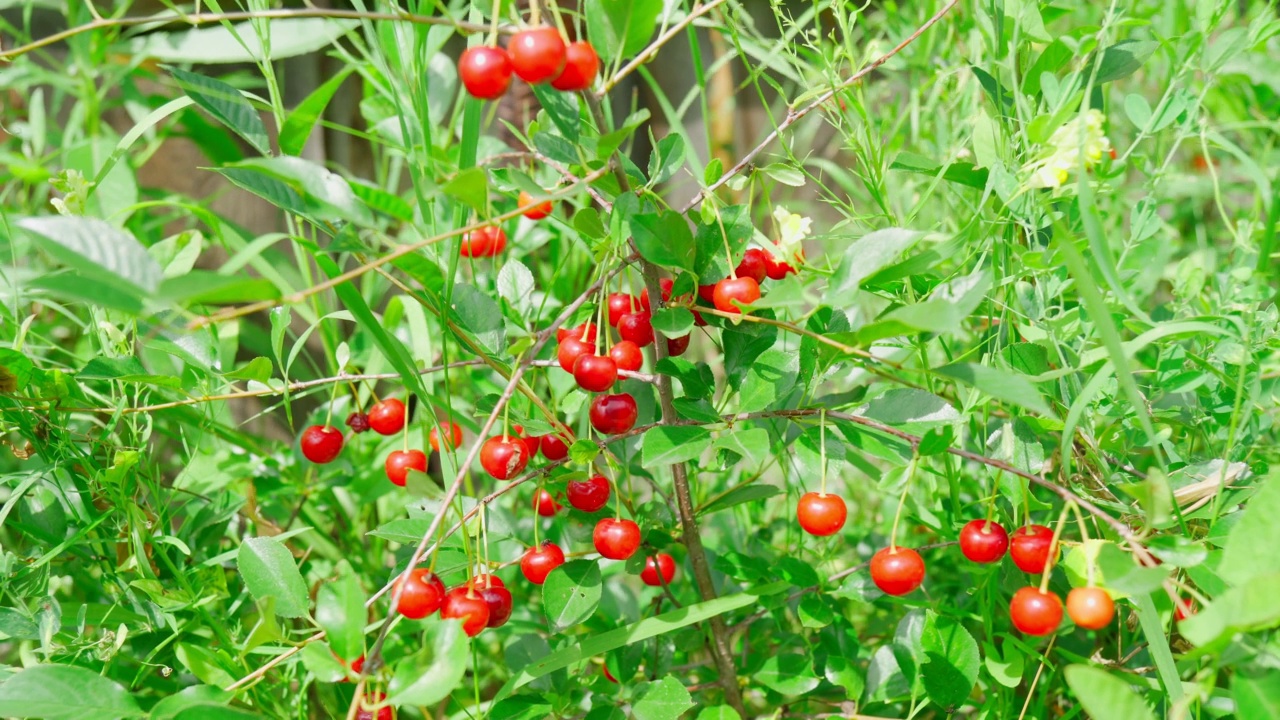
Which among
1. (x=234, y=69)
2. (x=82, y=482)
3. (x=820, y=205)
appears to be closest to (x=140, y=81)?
(x=234, y=69)

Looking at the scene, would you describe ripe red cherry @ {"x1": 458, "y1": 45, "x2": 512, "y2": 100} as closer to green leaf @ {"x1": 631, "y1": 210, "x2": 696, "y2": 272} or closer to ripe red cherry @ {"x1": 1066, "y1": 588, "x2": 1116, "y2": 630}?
green leaf @ {"x1": 631, "y1": 210, "x2": 696, "y2": 272}

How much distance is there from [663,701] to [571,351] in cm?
26

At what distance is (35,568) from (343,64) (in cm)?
97

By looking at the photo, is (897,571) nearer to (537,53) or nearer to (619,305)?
(619,305)

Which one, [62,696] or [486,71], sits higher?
[486,71]

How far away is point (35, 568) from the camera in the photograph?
0.69 meters

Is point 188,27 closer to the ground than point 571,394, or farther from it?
farther from it

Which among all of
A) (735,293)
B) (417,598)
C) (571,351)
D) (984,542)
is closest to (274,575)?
(417,598)

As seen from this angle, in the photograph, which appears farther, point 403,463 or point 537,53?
point 403,463

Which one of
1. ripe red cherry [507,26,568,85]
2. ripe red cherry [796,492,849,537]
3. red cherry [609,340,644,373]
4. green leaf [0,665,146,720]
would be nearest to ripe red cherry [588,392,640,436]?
red cherry [609,340,644,373]

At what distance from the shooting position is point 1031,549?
0.57 meters

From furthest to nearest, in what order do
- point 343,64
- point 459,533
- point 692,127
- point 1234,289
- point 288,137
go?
point 692,127
point 343,64
point 1234,289
point 459,533
point 288,137

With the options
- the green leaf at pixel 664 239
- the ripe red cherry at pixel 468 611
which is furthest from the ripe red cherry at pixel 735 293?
the ripe red cherry at pixel 468 611

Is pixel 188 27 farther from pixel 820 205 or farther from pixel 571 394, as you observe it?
pixel 820 205
